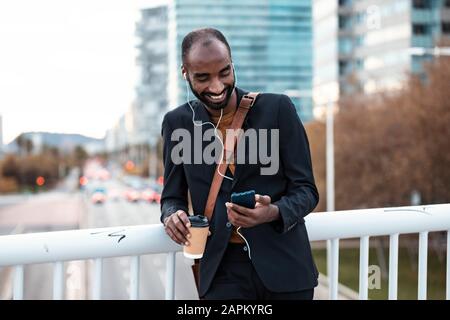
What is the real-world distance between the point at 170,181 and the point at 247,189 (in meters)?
Result: 0.37

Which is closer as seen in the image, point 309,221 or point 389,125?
point 309,221

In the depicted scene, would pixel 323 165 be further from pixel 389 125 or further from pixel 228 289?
pixel 228 289

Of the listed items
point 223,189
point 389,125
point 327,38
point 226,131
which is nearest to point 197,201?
point 223,189

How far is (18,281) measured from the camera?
2590mm

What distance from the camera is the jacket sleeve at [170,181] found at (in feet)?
8.65

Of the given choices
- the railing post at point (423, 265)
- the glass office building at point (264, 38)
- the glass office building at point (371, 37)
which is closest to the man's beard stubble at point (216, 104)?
the railing post at point (423, 265)

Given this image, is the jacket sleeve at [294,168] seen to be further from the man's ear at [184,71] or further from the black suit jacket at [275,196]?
the man's ear at [184,71]

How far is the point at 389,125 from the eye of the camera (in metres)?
24.5

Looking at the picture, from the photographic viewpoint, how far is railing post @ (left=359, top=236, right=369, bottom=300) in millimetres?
3076

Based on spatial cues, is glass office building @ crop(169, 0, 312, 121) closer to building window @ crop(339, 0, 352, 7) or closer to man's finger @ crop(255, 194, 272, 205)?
building window @ crop(339, 0, 352, 7)

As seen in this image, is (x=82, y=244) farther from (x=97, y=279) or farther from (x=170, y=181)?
(x=170, y=181)

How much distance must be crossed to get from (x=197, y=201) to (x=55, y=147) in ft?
345
